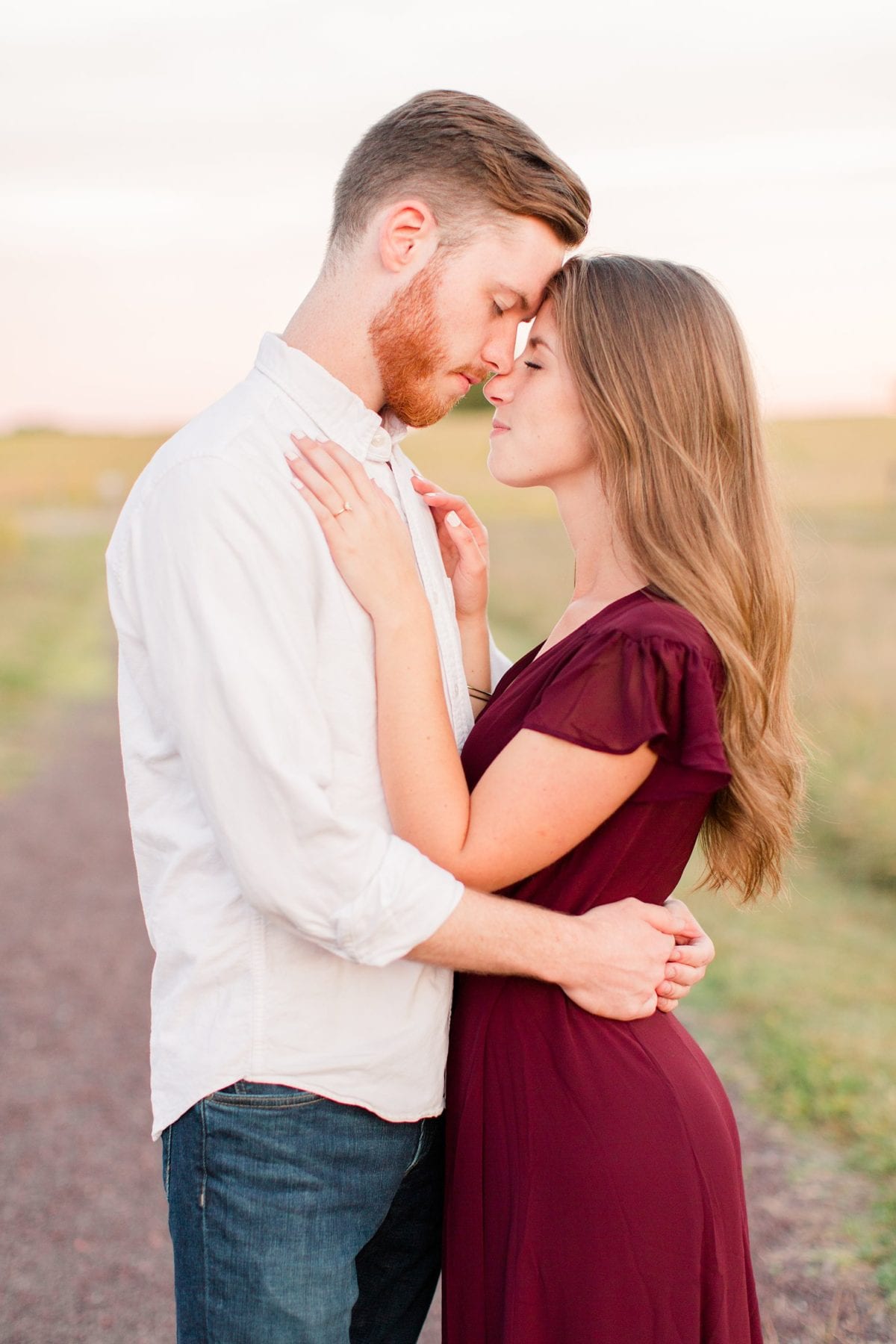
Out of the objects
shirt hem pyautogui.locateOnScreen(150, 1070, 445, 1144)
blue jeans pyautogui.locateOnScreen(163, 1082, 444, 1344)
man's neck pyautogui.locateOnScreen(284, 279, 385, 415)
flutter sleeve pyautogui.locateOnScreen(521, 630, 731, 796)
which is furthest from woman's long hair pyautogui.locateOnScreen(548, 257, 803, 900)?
blue jeans pyautogui.locateOnScreen(163, 1082, 444, 1344)

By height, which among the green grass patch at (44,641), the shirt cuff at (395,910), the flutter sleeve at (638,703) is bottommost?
the green grass patch at (44,641)

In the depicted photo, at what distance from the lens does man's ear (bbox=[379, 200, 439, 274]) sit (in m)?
2.12

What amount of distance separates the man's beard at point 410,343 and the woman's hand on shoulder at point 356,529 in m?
0.24

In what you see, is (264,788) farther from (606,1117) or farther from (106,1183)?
(106,1183)

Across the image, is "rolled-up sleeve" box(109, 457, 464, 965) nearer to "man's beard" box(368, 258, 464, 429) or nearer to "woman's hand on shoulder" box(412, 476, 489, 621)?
"man's beard" box(368, 258, 464, 429)

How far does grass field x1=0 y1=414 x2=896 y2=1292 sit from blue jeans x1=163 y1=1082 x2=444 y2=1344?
4.09 ft

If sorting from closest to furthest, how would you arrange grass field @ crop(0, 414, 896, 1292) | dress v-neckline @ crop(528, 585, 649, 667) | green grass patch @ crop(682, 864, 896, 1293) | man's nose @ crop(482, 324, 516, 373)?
dress v-neckline @ crop(528, 585, 649, 667), man's nose @ crop(482, 324, 516, 373), green grass patch @ crop(682, 864, 896, 1293), grass field @ crop(0, 414, 896, 1292)

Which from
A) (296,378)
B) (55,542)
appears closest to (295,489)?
(296,378)

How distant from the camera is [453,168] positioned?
2148 mm

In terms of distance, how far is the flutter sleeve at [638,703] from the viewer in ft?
6.48

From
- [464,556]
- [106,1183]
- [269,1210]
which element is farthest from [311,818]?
[106,1183]

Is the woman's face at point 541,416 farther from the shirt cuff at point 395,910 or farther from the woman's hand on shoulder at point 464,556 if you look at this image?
the shirt cuff at point 395,910

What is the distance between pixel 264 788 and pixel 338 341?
2.78 feet

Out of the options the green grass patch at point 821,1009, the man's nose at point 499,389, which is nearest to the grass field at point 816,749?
the green grass patch at point 821,1009
